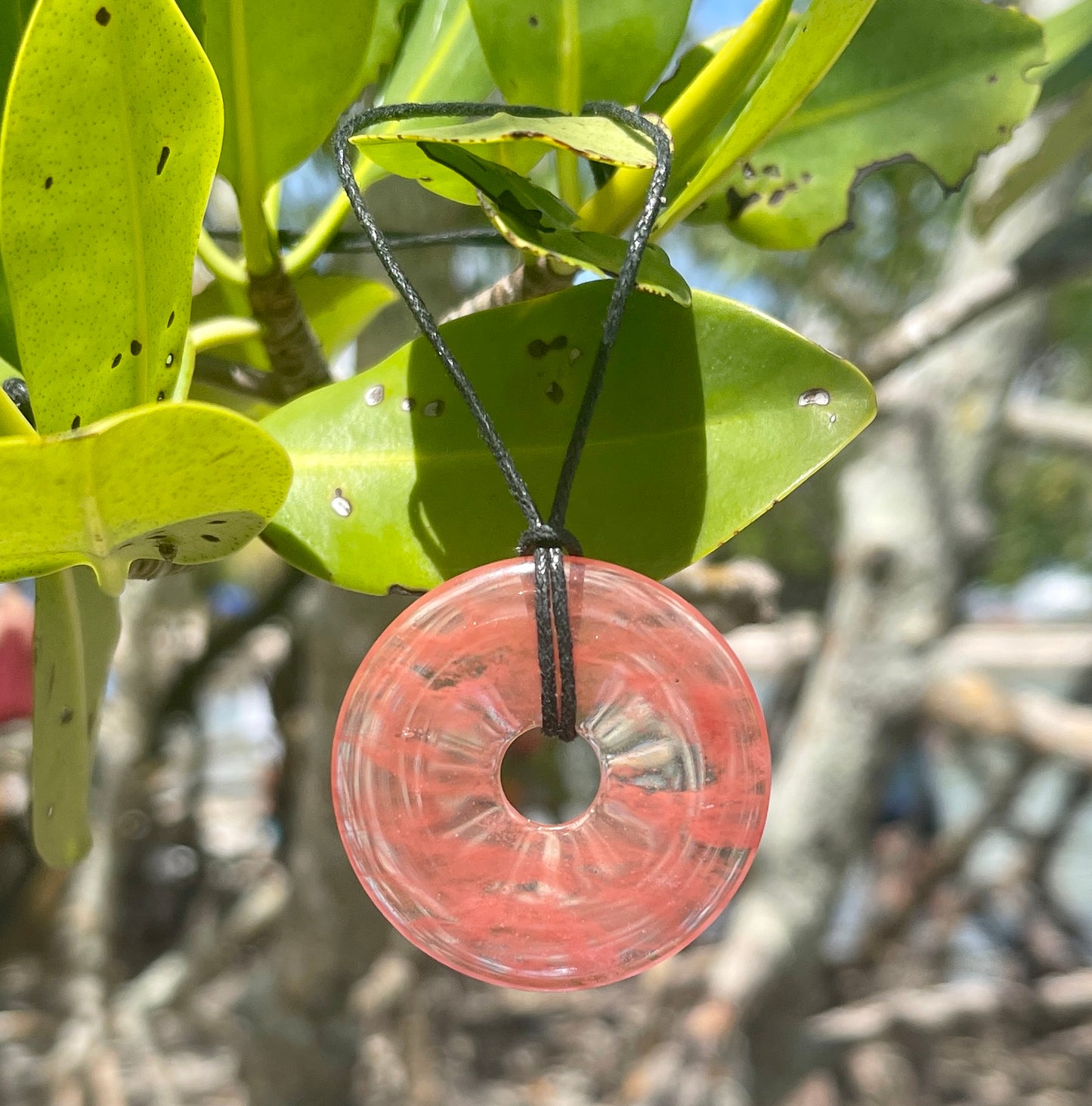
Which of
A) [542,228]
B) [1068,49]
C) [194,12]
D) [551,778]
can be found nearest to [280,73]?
[194,12]

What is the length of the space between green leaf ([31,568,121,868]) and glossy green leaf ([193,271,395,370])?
14cm

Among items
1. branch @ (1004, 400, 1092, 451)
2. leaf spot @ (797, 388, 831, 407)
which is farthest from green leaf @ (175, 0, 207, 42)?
branch @ (1004, 400, 1092, 451)

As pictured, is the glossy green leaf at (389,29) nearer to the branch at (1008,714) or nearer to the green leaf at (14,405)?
the green leaf at (14,405)

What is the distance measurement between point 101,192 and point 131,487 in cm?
7

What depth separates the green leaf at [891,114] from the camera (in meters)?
0.38

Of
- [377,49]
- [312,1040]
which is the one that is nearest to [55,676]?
[377,49]

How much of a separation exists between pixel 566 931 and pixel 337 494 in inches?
5.7

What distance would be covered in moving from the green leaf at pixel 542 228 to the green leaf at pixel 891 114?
0.14m

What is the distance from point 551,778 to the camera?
271 centimetres

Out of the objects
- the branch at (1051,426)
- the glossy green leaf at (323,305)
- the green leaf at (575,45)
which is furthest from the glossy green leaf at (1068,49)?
the branch at (1051,426)

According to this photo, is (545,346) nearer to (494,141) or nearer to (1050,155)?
(494,141)

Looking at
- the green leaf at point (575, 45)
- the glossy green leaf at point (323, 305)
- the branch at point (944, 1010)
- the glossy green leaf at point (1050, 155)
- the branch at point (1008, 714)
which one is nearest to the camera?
the green leaf at point (575, 45)

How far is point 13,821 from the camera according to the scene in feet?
6.59

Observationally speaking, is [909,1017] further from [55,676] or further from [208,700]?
[55,676]
